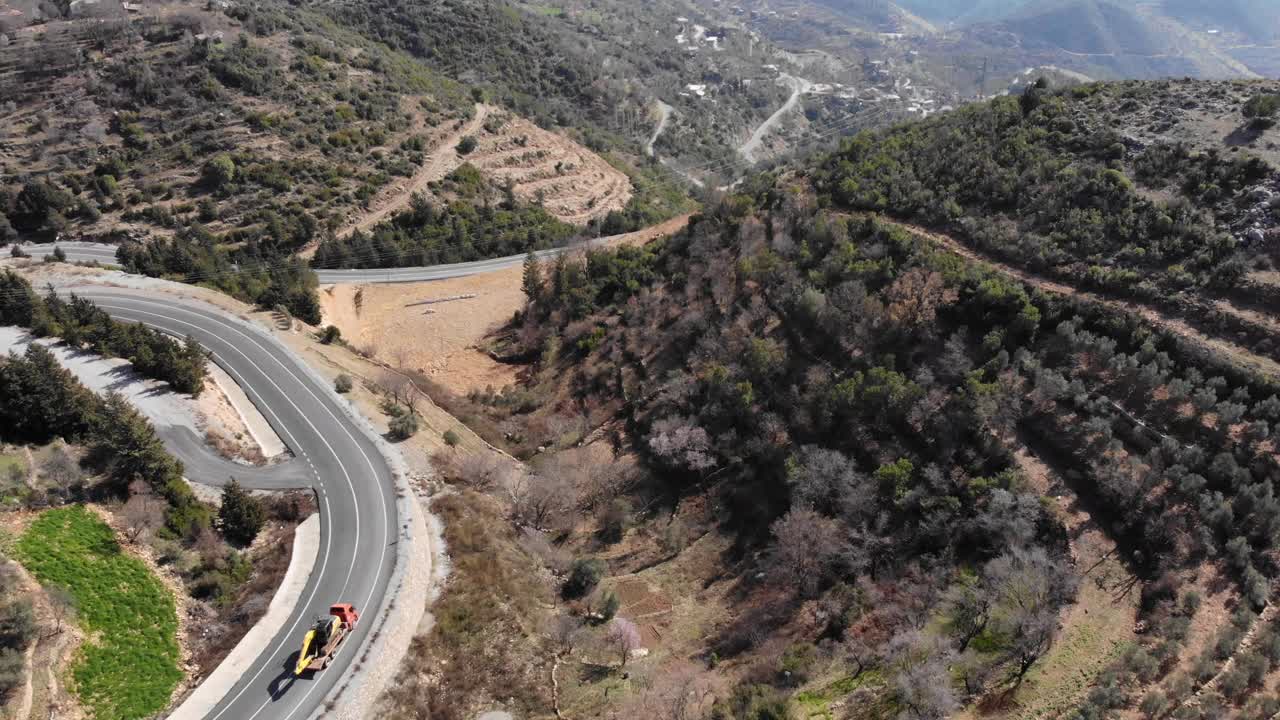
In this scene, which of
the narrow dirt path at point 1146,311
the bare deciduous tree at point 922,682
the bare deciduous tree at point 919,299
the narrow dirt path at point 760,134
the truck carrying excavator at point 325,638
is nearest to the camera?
the bare deciduous tree at point 922,682

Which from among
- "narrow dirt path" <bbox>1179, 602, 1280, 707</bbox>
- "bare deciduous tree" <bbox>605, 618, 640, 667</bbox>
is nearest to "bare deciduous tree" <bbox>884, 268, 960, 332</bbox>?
"narrow dirt path" <bbox>1179, 602, 1280, 707</bbox>

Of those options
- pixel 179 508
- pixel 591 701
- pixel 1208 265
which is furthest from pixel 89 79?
pixel 1208 265

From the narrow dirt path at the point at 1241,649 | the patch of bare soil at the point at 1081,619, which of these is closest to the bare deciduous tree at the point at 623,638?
the patch of bare soil at the point at 1081,619

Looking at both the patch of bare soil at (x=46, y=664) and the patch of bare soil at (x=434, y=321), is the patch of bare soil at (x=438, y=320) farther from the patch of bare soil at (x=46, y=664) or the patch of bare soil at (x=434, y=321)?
the patch of bare soil at (x=46, y=664)

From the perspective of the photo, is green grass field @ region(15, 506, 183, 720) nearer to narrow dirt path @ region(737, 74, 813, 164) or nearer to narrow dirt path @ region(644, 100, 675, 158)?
narrow dirt path @ region(644, 100, 675, 158)

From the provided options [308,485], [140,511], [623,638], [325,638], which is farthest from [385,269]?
[623,638]

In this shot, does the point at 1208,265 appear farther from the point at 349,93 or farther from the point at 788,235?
the point at 349,93

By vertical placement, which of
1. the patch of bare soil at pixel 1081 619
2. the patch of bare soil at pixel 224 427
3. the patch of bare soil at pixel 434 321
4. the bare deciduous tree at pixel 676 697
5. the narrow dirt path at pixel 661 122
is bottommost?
the patch of bare soil at pixel 434 321
